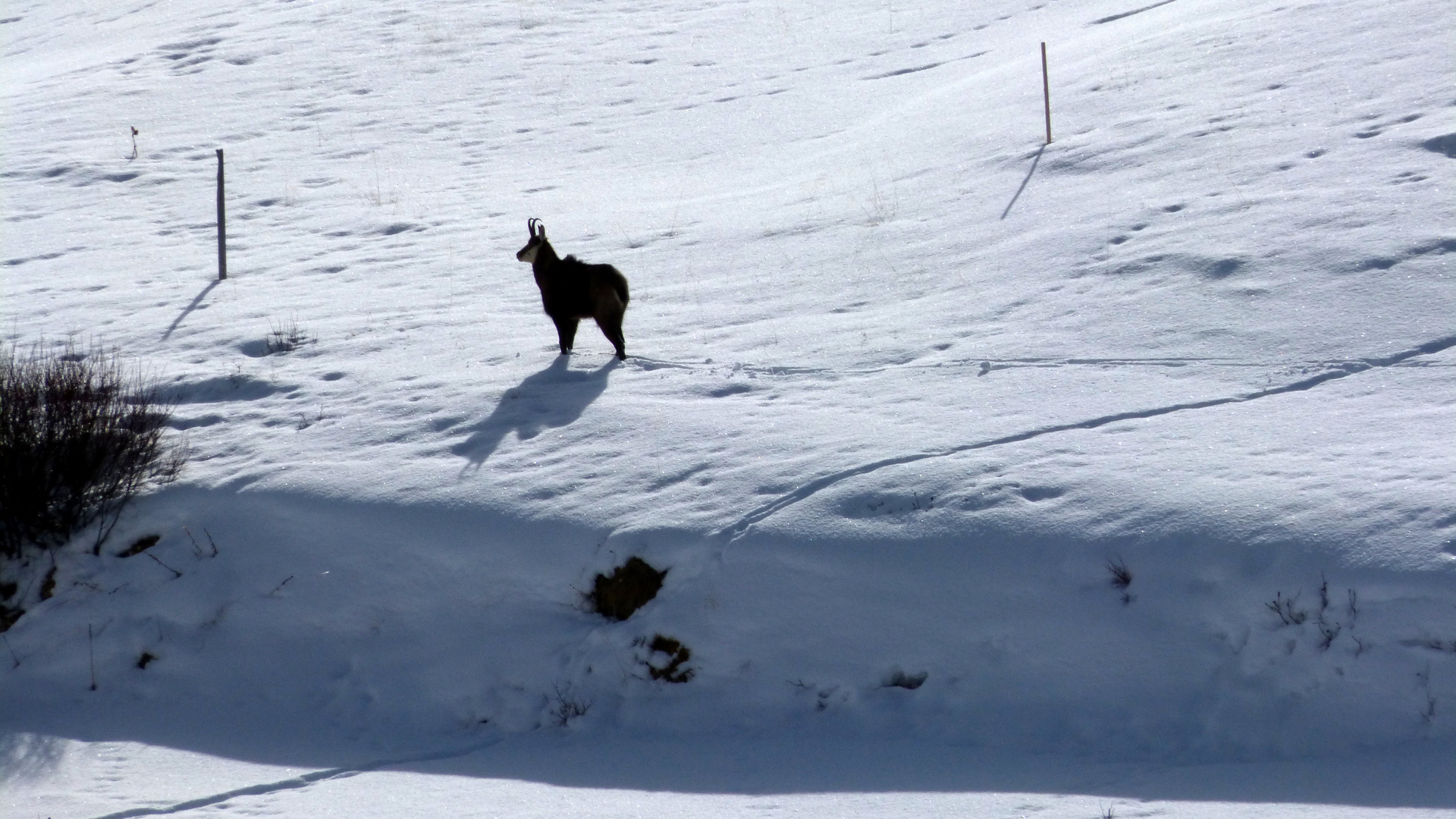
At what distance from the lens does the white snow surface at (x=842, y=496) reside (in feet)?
18.3

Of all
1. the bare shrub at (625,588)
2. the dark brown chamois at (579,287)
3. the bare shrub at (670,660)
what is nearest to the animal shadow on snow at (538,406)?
the dark brown chamois at (579,287)

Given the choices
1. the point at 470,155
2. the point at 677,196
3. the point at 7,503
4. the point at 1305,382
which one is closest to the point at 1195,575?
the point at 1305,382

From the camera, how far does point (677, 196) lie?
47.8 ft

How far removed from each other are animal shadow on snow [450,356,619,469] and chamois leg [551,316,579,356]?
0.41ft

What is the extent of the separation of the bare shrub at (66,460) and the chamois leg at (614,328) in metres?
3.02

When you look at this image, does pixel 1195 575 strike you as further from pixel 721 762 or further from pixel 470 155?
pixel 470 155

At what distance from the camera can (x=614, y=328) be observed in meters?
9.17

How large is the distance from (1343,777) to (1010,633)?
1531 mm

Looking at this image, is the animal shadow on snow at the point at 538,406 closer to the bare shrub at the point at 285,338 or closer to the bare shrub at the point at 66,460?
the bare shrub at the point at 66,460

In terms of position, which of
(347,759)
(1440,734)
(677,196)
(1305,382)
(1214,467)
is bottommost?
(347,759)

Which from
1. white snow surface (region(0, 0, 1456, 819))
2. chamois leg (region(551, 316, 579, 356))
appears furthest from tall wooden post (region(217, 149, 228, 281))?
chamois leg (region(551, 316, 579, 356))

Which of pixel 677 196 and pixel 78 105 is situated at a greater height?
pixel 78 105

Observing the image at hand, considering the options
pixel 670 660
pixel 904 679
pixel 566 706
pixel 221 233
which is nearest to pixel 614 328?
pixel 670 660

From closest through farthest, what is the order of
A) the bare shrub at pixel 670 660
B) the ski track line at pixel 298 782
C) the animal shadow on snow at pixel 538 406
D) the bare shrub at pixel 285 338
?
the ski track line at pixel 298 782, the bare shrub at pixel 670 660, the animal shadow on snow at pixel 538 406, the bare shrub at pixel 285 338
